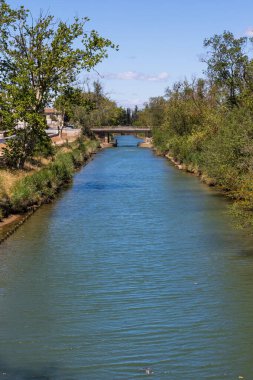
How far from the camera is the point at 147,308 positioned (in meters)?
19.7

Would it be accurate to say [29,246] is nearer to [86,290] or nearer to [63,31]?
[86,290]

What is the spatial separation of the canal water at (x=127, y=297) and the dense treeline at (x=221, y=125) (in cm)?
339

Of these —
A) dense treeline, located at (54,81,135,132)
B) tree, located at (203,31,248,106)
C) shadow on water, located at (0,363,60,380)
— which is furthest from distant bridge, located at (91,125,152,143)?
shadow on water, located at (0,363,60,380)

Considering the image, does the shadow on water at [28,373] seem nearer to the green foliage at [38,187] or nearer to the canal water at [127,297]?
the canal water at [127,297]

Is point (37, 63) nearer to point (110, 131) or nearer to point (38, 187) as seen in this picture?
point (38, 187)

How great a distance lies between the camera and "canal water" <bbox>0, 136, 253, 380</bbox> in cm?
1541

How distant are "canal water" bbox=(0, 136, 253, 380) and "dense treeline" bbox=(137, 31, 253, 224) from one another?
339cm

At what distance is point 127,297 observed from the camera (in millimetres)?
20875

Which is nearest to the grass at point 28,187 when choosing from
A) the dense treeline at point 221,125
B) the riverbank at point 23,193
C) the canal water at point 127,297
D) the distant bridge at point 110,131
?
the riverbank at point 23,193

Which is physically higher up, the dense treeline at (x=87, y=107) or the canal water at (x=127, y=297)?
the dense treeline at (x=87, y=107)

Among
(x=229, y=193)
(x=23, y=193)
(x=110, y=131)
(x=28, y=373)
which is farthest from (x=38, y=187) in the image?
(x=110, y=131)

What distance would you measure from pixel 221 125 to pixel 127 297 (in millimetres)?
33488

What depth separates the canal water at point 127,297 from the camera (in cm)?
1541

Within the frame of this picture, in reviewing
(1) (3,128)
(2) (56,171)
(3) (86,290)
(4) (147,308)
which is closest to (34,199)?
(1) (3,128)
